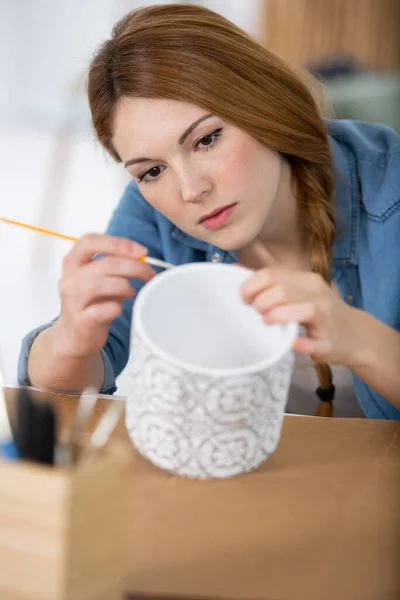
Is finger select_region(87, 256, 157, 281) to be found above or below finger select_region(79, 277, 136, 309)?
above

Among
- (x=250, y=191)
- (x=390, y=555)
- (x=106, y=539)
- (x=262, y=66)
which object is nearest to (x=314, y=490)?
(x=390, y=555)

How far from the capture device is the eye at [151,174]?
0.72 metres

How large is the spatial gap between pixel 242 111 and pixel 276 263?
0.26 metres

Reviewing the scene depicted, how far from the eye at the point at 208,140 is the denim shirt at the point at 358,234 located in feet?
0.71

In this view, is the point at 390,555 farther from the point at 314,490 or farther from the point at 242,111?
the point at 242,111

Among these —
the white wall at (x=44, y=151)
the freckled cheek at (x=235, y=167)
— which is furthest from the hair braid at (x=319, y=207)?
the white wall at (x=44, y=151)

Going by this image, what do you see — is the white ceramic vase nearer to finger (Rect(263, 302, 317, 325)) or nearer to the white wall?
finger (Rect(263, 302, 317, 325))

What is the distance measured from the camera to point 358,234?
34.1 inches

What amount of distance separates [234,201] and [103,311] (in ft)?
0.63

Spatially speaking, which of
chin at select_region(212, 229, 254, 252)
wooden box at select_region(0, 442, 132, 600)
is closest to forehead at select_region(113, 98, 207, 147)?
chin at select_region(212, 229, 254, 252)

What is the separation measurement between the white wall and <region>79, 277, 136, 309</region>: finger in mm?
796

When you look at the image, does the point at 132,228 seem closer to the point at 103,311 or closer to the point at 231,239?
the point at 231,239

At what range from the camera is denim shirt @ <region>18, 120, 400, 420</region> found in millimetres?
836

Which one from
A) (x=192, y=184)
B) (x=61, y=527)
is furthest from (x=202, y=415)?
(x=192, y=184)
